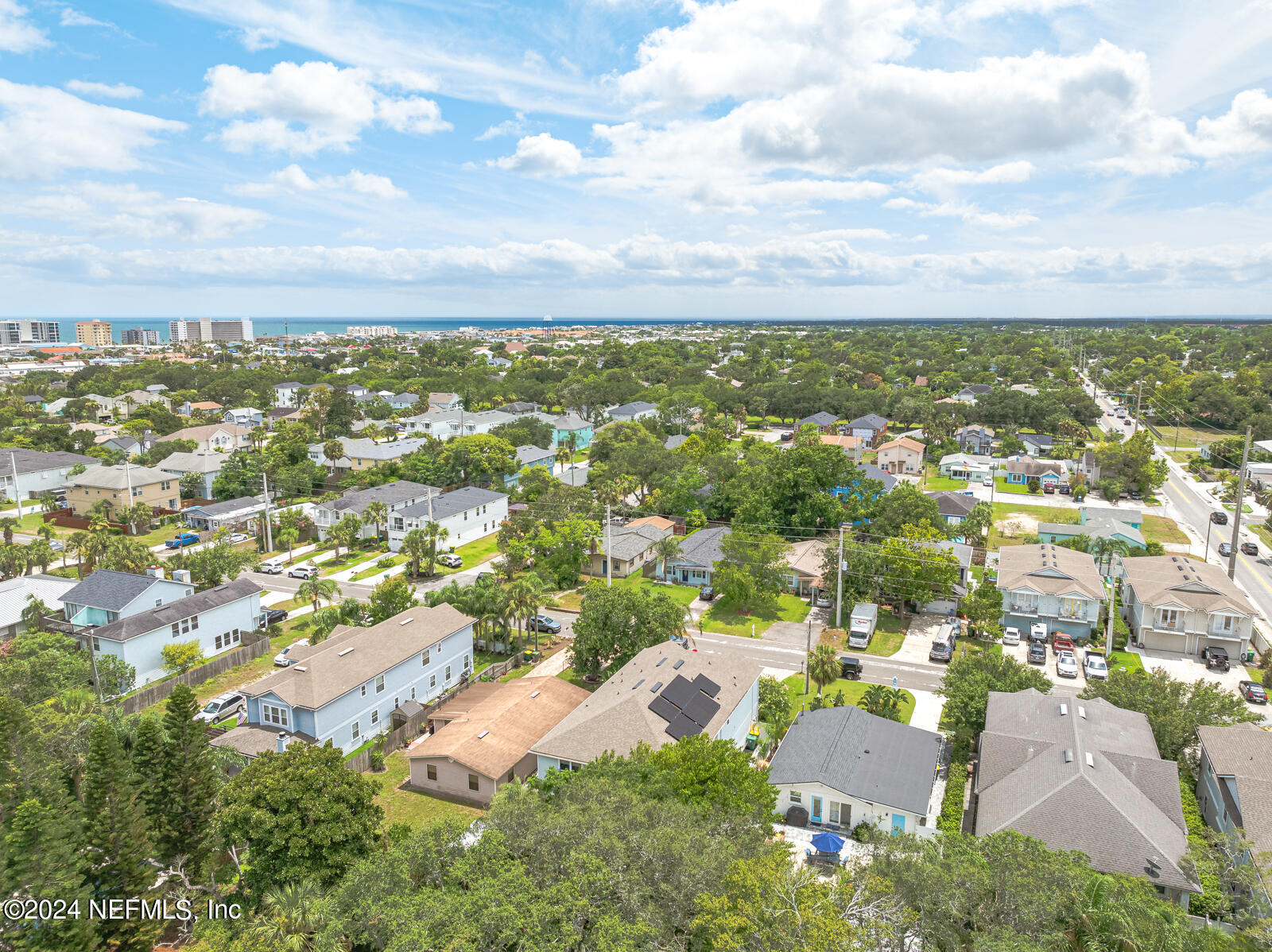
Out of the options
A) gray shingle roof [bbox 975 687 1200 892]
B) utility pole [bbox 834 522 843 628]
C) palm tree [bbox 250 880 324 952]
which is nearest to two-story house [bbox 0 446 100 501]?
palm tree [bbox 250 880 324 952]

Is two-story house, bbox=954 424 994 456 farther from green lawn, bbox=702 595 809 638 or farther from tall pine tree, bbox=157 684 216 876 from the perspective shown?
tall pine tree, bbox=157 684 216 876

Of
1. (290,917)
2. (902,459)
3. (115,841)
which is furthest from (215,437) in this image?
(290,917)

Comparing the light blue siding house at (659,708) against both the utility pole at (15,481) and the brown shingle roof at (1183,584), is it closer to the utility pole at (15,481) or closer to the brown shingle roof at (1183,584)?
the brown shingle roof at (1183,584)

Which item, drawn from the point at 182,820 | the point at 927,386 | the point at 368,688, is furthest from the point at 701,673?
the point at 927,386

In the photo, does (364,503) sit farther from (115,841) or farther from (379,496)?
(115,841)

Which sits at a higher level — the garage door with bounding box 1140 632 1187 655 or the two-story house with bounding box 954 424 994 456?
the two-story house with bounding box 954 424 994 456

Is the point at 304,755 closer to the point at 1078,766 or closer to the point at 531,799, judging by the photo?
the point at 531,799
